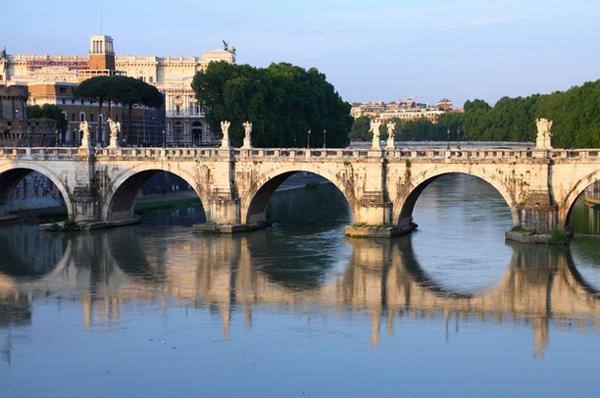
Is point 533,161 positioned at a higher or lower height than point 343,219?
higher

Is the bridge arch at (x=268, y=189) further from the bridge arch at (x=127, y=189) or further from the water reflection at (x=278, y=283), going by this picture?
the water reflection at (x=278, y=283)

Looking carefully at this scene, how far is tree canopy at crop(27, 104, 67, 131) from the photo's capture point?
100688 mm

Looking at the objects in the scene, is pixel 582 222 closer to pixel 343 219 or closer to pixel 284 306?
pixel 343 219

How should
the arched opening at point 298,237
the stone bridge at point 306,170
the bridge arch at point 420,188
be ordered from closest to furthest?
1. the arched opening at point 298,237
2. the stone bridge at point 306,170
3. the bridge arch at point 420,188

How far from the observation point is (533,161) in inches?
2191

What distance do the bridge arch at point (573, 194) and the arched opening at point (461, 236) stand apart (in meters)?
3.58

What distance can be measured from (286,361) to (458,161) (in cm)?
2627

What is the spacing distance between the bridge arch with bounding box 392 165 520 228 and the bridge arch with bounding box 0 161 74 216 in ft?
71.6

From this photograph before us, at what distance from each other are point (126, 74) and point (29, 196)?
70.7 meters

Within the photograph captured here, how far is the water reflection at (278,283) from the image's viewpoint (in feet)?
136

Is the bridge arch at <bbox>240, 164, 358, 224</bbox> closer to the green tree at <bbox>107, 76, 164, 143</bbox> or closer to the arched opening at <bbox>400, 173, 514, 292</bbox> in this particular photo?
the arched opening at <bbox>400, 173, 514, 292</bbox>

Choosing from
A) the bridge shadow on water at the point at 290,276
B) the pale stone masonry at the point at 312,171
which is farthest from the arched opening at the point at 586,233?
the pale stone masonry at the point at 312,171

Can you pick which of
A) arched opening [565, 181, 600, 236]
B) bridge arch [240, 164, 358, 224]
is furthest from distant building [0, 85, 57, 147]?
arched opening [565, 181, 600, 236]

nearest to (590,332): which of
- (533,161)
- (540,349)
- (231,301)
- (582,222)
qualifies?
(540,349)
